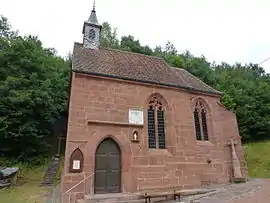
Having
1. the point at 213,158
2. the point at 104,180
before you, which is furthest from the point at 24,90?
the point at 213,158

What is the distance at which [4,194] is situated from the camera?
38.1 feet

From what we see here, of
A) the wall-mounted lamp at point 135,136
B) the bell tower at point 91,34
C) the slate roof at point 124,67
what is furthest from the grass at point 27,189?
the bell tower at point 91,34

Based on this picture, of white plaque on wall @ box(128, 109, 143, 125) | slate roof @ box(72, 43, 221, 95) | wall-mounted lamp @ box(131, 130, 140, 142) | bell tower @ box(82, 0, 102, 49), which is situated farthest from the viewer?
bell tower @ box(82, 0, 102, 49)

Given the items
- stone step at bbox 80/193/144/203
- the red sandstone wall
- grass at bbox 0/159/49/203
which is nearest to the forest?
grass at bbox 0/159/49/203

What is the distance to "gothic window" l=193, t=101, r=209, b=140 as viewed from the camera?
532 inches

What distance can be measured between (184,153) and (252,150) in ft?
39.2

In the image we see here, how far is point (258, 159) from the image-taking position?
58.7ft

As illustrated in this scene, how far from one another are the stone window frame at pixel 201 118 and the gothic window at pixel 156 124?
236cm

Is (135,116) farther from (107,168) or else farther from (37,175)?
(37,175)

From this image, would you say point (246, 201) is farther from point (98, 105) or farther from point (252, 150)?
point (252, 150)

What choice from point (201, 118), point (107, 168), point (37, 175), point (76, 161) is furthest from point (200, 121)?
point (37, 175)

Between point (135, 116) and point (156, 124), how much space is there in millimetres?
1447

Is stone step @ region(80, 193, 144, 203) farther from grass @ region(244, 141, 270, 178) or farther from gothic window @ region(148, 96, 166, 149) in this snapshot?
grass @ region(244, 141, 270, 178)

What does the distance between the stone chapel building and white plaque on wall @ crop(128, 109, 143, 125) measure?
0.05 metres
